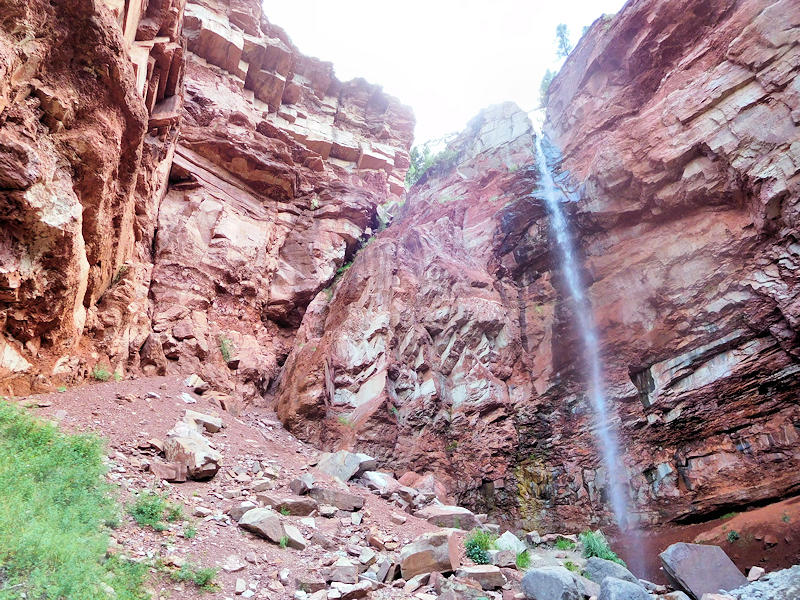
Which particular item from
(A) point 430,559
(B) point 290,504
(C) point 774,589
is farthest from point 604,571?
(B) point 290,504

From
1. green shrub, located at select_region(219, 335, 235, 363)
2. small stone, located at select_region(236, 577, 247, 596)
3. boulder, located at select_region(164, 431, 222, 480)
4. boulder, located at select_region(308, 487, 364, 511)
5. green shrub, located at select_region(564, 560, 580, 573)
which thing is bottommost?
green shrub, located at select_region(564, 560, 580, 573)

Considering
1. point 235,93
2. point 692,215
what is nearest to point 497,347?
point 692,215

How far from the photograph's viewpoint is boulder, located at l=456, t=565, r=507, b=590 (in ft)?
20.2

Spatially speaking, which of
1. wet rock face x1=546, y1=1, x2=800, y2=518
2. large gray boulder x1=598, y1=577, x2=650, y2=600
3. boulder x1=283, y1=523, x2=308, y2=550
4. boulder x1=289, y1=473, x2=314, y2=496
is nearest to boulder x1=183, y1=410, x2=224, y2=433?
boulder x1=289, y1=473, x2=314, y2=496

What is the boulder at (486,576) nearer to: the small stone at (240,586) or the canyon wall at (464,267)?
the small stone at (240,586)

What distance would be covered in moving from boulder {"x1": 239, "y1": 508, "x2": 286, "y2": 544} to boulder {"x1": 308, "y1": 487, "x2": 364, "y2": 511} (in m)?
1.60

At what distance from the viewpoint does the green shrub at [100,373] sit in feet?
34.4

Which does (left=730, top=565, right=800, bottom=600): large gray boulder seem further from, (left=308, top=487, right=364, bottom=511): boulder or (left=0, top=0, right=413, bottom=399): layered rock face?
(left=0, top=0, right=413, bottom=399): layered rock face

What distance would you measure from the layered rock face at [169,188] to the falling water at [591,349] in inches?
340

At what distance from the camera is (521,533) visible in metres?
11.2

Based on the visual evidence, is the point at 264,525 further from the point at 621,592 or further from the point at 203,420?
the point at 621,592

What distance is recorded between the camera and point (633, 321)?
12.3 meters

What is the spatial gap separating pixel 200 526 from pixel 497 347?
945 centimetres

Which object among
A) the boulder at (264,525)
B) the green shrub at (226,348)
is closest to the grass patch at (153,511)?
the boulder at (264,525)
